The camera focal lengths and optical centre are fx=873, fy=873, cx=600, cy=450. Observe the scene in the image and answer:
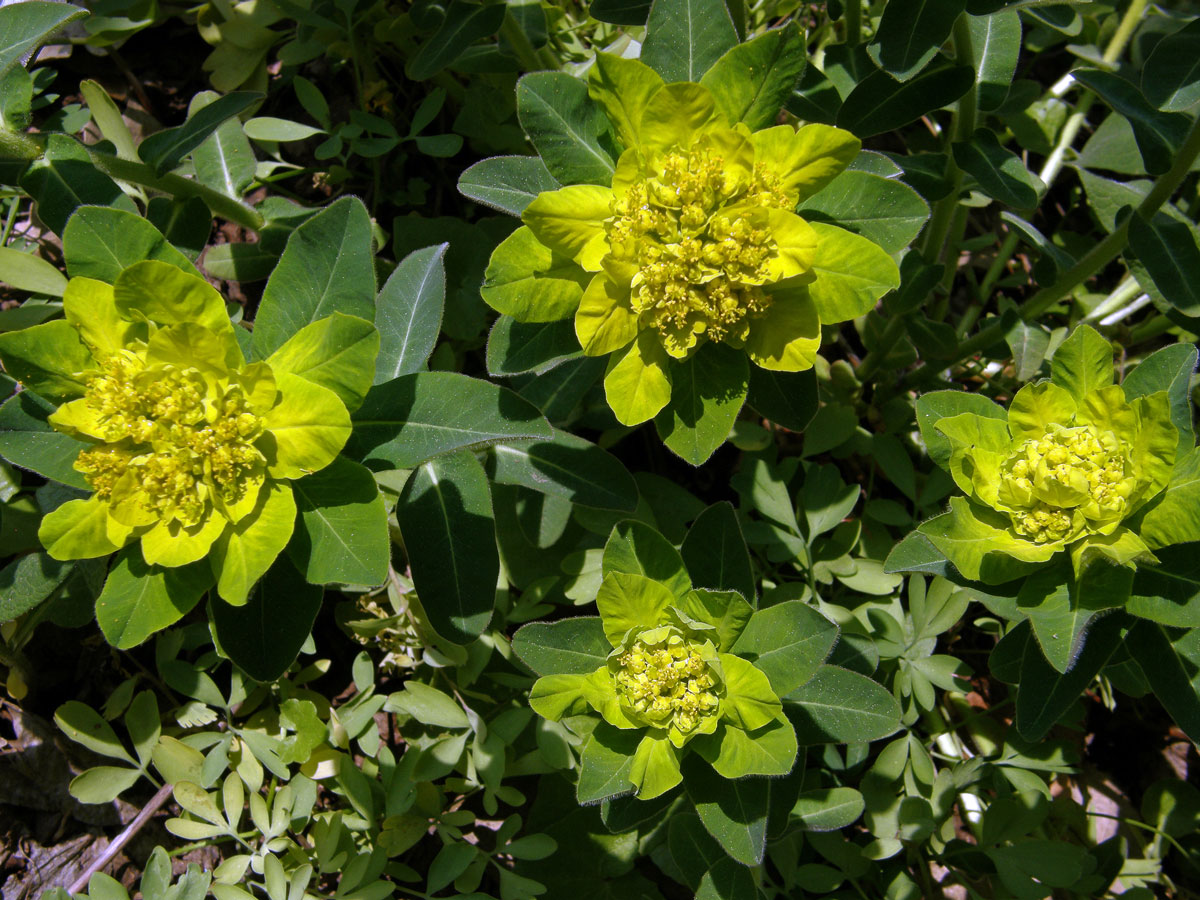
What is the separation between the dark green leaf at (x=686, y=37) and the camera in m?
1.80

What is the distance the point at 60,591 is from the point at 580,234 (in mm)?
1712

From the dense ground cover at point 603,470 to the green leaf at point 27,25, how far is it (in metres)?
0.02

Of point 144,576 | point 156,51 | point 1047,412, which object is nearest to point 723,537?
point 1047,412

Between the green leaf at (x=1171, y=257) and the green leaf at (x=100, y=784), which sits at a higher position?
the green leaf at (x=1171, y=257)

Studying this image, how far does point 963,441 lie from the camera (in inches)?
70.9

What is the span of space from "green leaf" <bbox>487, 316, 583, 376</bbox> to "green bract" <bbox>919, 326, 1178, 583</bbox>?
783mm

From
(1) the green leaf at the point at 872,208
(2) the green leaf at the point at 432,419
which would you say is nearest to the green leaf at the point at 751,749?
(2) the green leaf at the point at 432,419

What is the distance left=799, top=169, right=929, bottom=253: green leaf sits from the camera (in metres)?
1.73

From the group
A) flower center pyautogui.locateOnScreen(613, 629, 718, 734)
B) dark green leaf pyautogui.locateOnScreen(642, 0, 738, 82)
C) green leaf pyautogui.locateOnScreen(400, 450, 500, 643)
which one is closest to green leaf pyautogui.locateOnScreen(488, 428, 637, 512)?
green leaf pyautogui.locateOnScreen(400, 450, 500, 643)

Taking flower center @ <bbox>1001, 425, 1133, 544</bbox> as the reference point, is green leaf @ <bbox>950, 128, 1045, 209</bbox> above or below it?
above

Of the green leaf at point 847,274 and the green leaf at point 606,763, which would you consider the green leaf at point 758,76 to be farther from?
the green leaf at point 606,763

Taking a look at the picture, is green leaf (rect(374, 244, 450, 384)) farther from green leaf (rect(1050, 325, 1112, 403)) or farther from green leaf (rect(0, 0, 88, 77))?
green leaf (rect(1050, 325, 1112, 403))

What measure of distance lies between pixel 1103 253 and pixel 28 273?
2802 millimetres

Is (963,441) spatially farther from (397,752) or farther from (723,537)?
(397,752)
